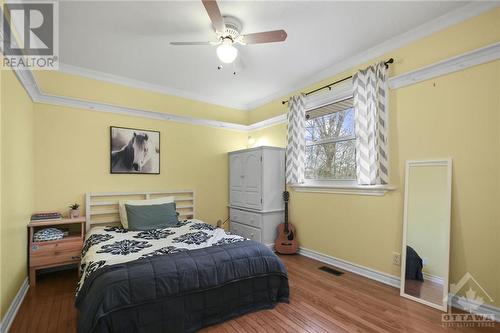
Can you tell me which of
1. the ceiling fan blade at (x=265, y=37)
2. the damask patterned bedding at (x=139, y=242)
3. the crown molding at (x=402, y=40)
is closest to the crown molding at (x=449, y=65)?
the crown molding at (x=402, y=40)

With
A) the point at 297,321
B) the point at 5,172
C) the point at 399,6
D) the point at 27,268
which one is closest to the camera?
the point at 5,172

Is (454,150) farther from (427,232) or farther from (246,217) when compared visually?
(246,217)

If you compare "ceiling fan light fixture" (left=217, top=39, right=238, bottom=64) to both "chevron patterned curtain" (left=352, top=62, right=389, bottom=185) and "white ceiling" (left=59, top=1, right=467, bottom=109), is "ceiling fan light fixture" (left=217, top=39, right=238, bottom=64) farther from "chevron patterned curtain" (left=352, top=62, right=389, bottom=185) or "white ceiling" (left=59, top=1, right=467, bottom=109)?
"chevron patterned curtain" (left=352, top=62, right=389, bottom=185)

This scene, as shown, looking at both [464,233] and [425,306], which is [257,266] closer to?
[425,306]

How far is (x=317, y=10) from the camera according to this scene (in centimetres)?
229

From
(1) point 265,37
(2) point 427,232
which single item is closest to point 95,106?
(1) point 265,37

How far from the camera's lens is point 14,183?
2197 mm

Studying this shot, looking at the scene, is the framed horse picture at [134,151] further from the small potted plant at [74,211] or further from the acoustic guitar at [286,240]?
the acoustic guitar at [286,240]

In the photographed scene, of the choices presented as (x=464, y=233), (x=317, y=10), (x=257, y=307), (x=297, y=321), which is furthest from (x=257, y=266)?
(x=317, y=10)

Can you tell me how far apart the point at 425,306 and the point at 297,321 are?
1269 mm

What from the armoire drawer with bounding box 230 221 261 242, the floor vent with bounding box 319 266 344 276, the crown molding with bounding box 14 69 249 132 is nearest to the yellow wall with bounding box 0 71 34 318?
the crown molding with bounding box 14 69 249 132

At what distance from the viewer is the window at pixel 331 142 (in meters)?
3.32

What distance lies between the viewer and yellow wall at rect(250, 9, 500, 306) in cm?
212

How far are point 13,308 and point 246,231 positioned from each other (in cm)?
288
